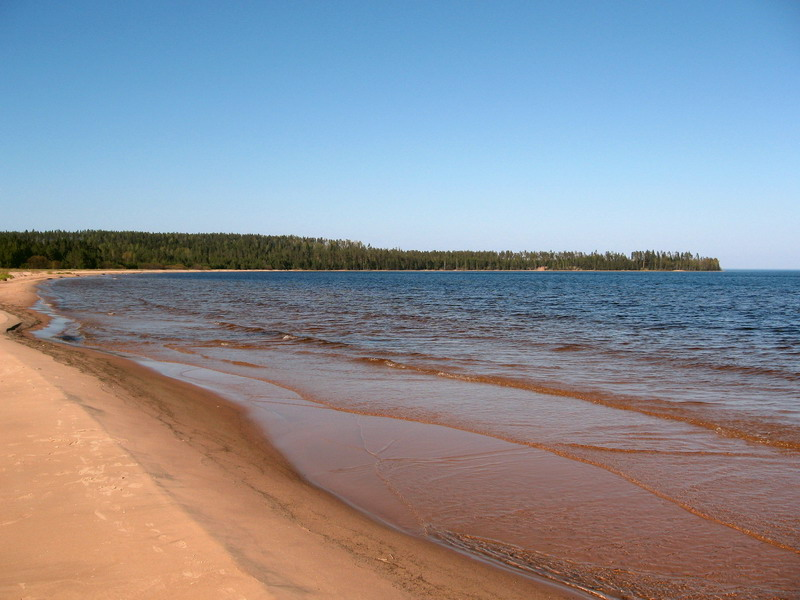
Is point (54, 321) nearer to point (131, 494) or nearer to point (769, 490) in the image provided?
point (131, 494)

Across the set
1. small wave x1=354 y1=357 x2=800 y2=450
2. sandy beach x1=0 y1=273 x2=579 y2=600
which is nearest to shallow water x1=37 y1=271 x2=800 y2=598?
small wave x1=354 y1=357 x2=800 y2=450

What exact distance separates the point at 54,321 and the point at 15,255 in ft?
387

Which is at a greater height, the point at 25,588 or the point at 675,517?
A: the point at 25,588

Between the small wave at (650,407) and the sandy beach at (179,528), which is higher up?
the sandy beach at (179,528)

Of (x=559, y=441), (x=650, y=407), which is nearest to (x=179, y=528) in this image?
(x=559, y=441)

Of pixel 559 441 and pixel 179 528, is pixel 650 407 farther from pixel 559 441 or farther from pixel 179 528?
pixel 179 528

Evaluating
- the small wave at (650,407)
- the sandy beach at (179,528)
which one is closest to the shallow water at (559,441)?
the small wave at (650,407)

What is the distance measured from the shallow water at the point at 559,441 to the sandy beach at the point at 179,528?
0.62 m

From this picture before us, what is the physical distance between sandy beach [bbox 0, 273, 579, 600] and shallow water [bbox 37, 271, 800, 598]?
622 millimetres

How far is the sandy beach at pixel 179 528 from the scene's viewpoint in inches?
141

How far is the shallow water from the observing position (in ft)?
16.4

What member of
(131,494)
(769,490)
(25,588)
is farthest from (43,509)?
(769,490)

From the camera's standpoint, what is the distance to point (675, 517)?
5719mm

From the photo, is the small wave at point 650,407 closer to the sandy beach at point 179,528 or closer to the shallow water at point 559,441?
the shallow water at point 559,441
